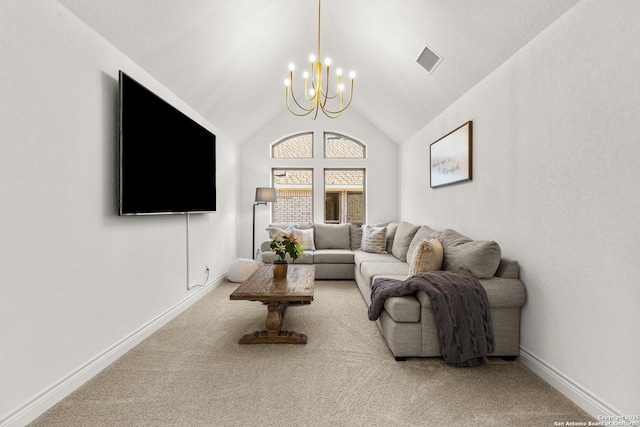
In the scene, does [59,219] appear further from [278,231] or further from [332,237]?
[332,237]

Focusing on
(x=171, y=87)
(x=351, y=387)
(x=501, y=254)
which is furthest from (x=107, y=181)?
Answer: (x=501, y=254)

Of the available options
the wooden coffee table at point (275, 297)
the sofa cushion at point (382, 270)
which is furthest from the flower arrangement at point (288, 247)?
the sofa cushion at point (382, 270)

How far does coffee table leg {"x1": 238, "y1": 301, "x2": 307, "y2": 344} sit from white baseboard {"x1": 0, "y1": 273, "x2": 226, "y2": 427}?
2.78 ft

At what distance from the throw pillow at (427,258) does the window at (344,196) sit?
3.45 metres

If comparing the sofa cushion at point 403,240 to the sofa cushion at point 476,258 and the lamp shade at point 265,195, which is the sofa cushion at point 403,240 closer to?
the sofa cushion at point 476,258

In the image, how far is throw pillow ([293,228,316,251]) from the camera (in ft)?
17.3

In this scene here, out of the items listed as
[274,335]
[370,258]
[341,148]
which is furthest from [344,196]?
[274,335]

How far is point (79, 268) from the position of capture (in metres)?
2.08

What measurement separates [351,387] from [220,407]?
781 mm

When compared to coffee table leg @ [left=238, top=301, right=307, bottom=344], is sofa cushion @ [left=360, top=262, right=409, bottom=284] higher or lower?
higher

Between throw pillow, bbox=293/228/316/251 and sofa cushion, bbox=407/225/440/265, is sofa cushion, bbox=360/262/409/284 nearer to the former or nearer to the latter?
sofa cushion, bbox=407/225/440/265

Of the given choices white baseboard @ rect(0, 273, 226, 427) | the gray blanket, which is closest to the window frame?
white baseboard @ rect(0, 273, 226, 427)

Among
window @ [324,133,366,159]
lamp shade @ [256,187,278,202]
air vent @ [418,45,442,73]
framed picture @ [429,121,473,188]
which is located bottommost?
lamp shade @ [256,187,278,202]

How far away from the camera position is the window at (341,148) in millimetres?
6203
